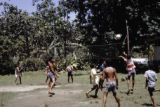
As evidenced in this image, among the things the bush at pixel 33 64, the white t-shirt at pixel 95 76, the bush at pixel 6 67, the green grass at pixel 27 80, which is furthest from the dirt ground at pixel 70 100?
the bush at pixel 33 64

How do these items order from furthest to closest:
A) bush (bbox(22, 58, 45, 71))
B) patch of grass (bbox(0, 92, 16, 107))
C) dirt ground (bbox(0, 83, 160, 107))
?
bush (bbox(22, 58, 45, 71))
patch of grass (bbox(0, 92, 16, 107))
dirt ground (bbox(0, 83, 160, 107))

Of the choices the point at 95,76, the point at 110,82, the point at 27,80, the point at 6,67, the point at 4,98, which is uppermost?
the point at 6,67

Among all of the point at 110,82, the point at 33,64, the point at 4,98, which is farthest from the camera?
the point at 33,64

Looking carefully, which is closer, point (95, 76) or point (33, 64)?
point (95, 76)

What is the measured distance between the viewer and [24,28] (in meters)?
60.0

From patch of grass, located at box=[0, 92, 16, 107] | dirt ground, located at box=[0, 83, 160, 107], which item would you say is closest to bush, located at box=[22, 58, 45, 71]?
patch of grass, located at box=[0, 92, 16, 107]

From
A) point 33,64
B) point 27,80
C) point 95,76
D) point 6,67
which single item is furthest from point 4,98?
point 33,64

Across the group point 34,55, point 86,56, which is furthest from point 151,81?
point 34,55

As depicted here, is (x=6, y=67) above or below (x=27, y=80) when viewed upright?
above

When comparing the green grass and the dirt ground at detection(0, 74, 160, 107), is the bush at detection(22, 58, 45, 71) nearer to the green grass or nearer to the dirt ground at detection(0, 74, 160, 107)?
the green grass

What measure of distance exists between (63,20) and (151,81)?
4395cm

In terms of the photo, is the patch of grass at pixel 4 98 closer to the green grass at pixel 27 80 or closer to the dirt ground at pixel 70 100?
the dirt ground at pixel 70 100

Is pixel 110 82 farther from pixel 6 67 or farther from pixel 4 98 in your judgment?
pixel 6 67

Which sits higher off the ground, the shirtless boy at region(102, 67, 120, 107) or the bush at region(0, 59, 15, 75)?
the bush at region(0, 59, 15, 75)
